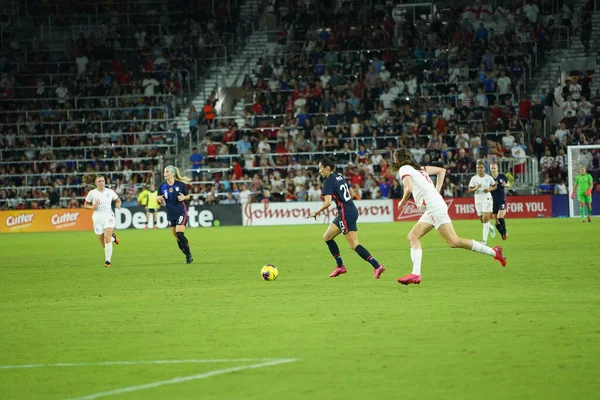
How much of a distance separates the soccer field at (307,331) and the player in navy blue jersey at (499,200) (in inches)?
205

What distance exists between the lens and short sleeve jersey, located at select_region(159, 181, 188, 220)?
2331 cm

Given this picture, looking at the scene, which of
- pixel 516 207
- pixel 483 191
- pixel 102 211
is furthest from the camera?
pixel 516 207

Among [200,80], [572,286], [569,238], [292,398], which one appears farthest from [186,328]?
[200,80]

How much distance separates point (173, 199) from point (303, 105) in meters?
25.1

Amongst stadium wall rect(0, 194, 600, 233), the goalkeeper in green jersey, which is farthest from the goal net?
the goalkeeper in green jersey

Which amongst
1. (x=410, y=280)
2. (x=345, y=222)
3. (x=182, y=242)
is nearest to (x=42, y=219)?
(x=182, y=242)

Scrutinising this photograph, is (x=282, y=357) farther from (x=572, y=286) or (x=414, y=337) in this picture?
(x=572, y=286)

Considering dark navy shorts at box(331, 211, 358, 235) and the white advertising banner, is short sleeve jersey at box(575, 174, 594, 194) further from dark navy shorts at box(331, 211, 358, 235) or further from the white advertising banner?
dark navy shorts at box(331, 211, 358, 235)

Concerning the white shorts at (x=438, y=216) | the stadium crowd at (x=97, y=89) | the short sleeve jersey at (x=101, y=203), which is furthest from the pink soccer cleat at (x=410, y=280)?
the stadium crowd at (x=97, y=89)

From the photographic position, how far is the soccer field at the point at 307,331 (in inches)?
323

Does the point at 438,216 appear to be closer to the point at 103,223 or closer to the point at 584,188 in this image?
the point at 103,223

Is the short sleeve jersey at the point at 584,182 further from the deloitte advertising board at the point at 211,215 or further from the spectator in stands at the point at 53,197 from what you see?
the spectator in stands at the point at 53,197

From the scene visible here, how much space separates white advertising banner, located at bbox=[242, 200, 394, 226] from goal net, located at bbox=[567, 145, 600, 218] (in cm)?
772

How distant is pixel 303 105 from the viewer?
1885 inches
